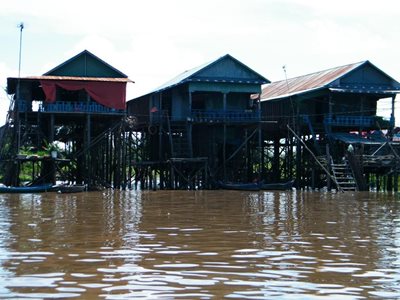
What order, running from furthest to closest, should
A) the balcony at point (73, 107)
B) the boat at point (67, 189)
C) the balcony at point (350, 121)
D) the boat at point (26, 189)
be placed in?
1. the balcony at point (350, 121)
2. the balcony at point (73, 107)
3. the boat at point (67, 189)
4. the boat at point (26, 189)

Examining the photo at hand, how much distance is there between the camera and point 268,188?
117 ft

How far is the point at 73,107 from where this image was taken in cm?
3547

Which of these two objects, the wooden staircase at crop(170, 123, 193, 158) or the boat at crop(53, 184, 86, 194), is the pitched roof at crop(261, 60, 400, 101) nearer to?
the wooden staircase at crop(170, 123, 193, 158)

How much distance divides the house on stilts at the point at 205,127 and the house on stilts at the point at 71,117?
2679mm

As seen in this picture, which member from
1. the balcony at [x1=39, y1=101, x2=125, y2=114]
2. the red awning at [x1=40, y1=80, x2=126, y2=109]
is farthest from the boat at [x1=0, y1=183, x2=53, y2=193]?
the red awning at [x1=40, y1=80, x2=126, y2=109]

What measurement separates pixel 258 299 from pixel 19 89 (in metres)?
30.6

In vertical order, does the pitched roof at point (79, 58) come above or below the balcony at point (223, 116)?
above

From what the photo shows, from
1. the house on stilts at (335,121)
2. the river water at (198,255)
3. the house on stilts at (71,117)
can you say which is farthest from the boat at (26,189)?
the house on stilts at (335,121)

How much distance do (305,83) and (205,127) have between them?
712 cm

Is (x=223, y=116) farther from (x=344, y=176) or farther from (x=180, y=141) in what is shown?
(x=344, y=176)

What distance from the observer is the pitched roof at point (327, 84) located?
38875 millimetres

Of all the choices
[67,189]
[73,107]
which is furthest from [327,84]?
[67,189]

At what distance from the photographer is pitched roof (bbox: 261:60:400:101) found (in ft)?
128

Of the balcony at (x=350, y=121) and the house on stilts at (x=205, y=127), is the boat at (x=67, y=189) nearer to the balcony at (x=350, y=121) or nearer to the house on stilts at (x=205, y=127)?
the house on stilts at (x=205, y=127)
